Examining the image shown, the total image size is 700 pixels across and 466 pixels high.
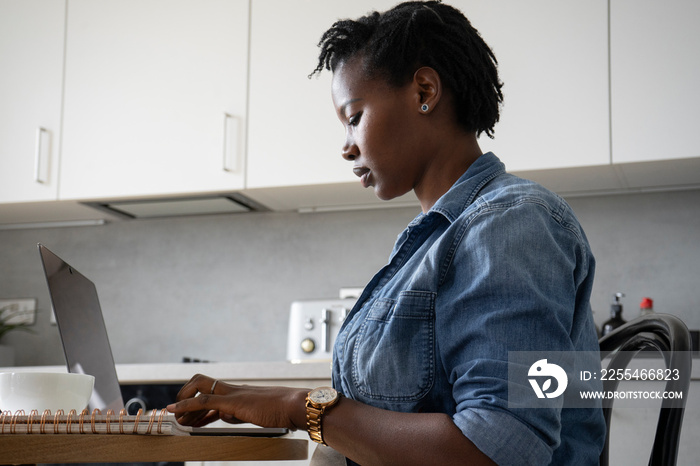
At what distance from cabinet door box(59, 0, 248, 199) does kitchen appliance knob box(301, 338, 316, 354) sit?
559 millimetres

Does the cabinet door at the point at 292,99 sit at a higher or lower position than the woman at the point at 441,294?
higher

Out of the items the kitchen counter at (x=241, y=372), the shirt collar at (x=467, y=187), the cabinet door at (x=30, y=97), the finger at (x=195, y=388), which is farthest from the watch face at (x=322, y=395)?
the cabinet door at (x=30, y=97)

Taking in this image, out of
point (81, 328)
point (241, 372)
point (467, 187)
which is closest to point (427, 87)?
point (467, 187)

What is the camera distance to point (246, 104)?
2.62 m

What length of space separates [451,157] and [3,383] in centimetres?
61

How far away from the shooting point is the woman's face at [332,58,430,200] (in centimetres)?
102

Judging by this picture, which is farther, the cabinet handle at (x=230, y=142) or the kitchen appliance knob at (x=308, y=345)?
the cabinet handle at (x=230, y=142)

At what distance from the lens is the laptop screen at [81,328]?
3.34ft

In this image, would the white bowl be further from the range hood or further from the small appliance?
the range hood

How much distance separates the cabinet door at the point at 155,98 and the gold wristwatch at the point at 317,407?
1815 mm

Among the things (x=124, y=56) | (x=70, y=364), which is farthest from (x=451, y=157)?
(x=124, y=56)

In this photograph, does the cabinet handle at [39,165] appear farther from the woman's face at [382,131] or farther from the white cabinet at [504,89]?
the woman's face at [382,131]

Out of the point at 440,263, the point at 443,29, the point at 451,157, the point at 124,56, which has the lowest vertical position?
the point at 440,263

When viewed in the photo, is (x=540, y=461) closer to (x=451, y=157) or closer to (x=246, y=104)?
(x=451, y=157)
